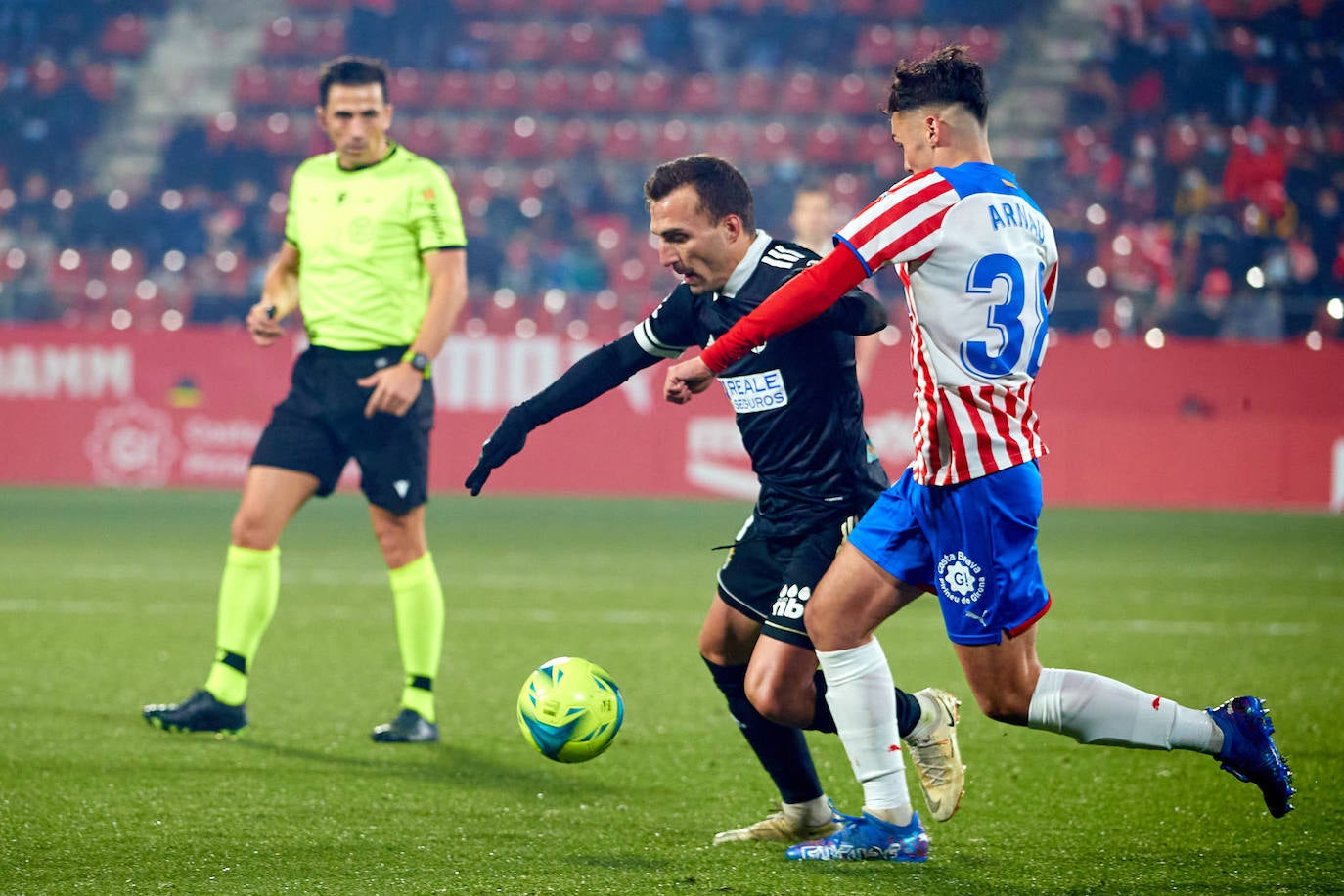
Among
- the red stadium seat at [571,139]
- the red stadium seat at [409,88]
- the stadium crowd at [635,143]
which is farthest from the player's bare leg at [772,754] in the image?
the red stadium seat at [409,88]

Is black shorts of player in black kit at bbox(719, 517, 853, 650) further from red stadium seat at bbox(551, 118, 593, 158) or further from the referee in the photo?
red stadium seat at bbox(551, 118, 593, 158)

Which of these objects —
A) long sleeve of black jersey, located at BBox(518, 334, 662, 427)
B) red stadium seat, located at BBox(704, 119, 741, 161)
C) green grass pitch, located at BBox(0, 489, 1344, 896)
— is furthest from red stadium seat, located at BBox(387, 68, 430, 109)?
long sleeve of black jersey, located at BBox(518, 334, 662, 427)

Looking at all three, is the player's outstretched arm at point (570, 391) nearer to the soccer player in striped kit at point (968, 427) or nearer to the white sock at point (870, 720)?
the soccer player in striped kit at point (968, 427)

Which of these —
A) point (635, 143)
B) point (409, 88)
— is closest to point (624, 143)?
point (635, 143)

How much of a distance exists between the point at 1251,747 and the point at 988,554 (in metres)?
0.80

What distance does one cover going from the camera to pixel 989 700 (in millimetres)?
3641

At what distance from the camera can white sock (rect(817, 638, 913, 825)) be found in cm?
381

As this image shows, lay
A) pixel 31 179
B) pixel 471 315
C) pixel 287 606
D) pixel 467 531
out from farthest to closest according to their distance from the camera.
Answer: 1. pixel 31 179
2. pixel 471 315
3. pixel 467 531
4. pixel 287 606

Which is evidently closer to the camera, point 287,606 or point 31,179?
point 287,606

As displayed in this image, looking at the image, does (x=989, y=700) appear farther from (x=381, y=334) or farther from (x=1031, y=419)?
(x=381, y=334)

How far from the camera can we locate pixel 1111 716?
3.63m

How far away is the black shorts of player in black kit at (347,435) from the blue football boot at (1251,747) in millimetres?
Result: 2950

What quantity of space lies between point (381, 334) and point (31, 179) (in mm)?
14843

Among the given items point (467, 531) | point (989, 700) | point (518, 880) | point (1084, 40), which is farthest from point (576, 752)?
point (1084, 40)
